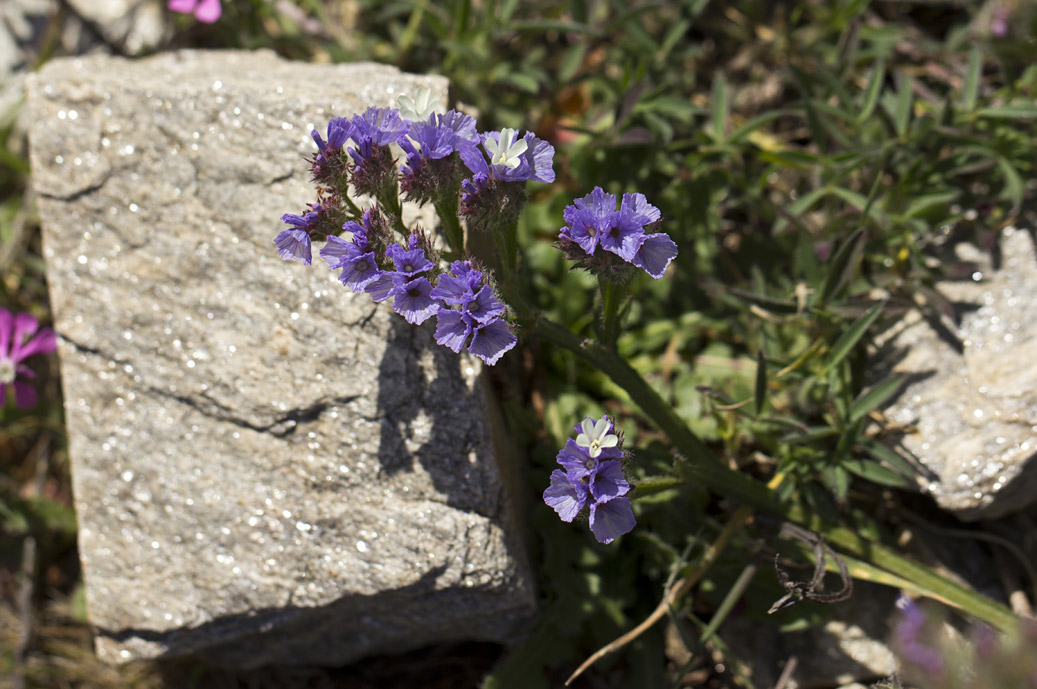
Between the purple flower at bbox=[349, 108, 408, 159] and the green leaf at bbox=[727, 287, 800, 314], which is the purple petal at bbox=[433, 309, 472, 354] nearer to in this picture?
the purple flower at bbox=[349, 108, 408, 159]

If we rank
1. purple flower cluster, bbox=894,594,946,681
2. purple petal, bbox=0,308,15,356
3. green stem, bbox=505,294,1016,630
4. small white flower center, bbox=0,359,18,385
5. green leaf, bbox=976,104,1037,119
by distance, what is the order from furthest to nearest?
1. purple petal, bbox=0,308,15,356
2. small white flower center, bbox=0,359,18,385
3. green leaf, bbox=976,104,1037,119
4. green stem, bbox=505,294,1016,630
5. purple flower cluster, bbox=894,594,946,681

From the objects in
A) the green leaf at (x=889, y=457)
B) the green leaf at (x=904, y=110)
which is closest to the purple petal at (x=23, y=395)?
the green leaf at (x=889, y=457)

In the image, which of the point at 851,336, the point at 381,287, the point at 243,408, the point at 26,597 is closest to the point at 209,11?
the point at 243,408

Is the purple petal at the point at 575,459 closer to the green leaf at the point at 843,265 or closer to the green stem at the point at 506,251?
the green stem at the point at 506,251

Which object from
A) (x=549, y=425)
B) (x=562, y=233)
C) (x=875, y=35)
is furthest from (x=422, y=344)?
(x=875, y=35)

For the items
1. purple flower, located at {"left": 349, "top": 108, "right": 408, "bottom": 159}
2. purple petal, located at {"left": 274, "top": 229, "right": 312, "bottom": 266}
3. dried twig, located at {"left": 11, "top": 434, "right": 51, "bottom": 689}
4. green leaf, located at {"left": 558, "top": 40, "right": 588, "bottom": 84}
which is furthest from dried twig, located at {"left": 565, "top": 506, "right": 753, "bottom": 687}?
dried twig, located at {"left": 11, "top": 434, "right": 51, "bottom": 689}

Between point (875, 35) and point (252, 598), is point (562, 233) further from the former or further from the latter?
point (875, 35)
